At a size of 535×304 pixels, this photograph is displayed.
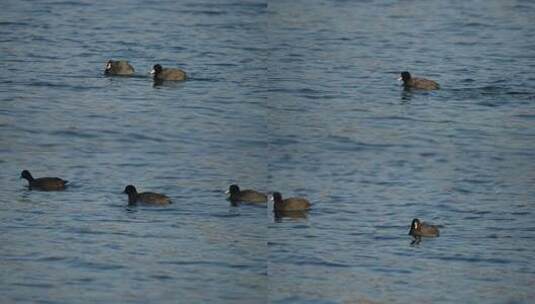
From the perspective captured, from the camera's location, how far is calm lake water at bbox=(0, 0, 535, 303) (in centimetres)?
1630

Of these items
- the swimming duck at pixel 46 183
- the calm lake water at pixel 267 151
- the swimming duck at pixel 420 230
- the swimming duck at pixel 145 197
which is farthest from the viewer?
the swimming duck at pixel 46 183

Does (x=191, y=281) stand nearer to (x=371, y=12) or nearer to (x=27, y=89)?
A: (x=27, y=89)

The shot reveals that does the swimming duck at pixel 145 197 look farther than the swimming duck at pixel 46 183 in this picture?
No

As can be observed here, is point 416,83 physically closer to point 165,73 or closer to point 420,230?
point 165,73

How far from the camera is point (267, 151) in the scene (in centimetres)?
2086

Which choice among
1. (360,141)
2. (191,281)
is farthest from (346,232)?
(360,141)

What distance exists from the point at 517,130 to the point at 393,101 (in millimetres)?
2256

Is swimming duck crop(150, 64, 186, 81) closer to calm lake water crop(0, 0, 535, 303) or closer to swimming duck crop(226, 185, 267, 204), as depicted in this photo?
calm lake water crop(0, 0, 535, 303)

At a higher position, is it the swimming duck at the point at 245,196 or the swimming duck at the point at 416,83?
the swimming duck at the point at 416,83

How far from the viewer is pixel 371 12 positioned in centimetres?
3114

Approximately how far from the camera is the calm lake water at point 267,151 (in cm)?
1630

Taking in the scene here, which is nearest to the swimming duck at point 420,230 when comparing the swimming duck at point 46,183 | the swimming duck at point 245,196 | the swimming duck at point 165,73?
the swimming duck at point 245,196

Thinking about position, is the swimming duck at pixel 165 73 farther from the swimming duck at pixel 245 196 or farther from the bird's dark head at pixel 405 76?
the swimming duck at pixel 245 196

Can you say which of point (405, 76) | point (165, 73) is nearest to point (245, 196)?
point (165, 73)
